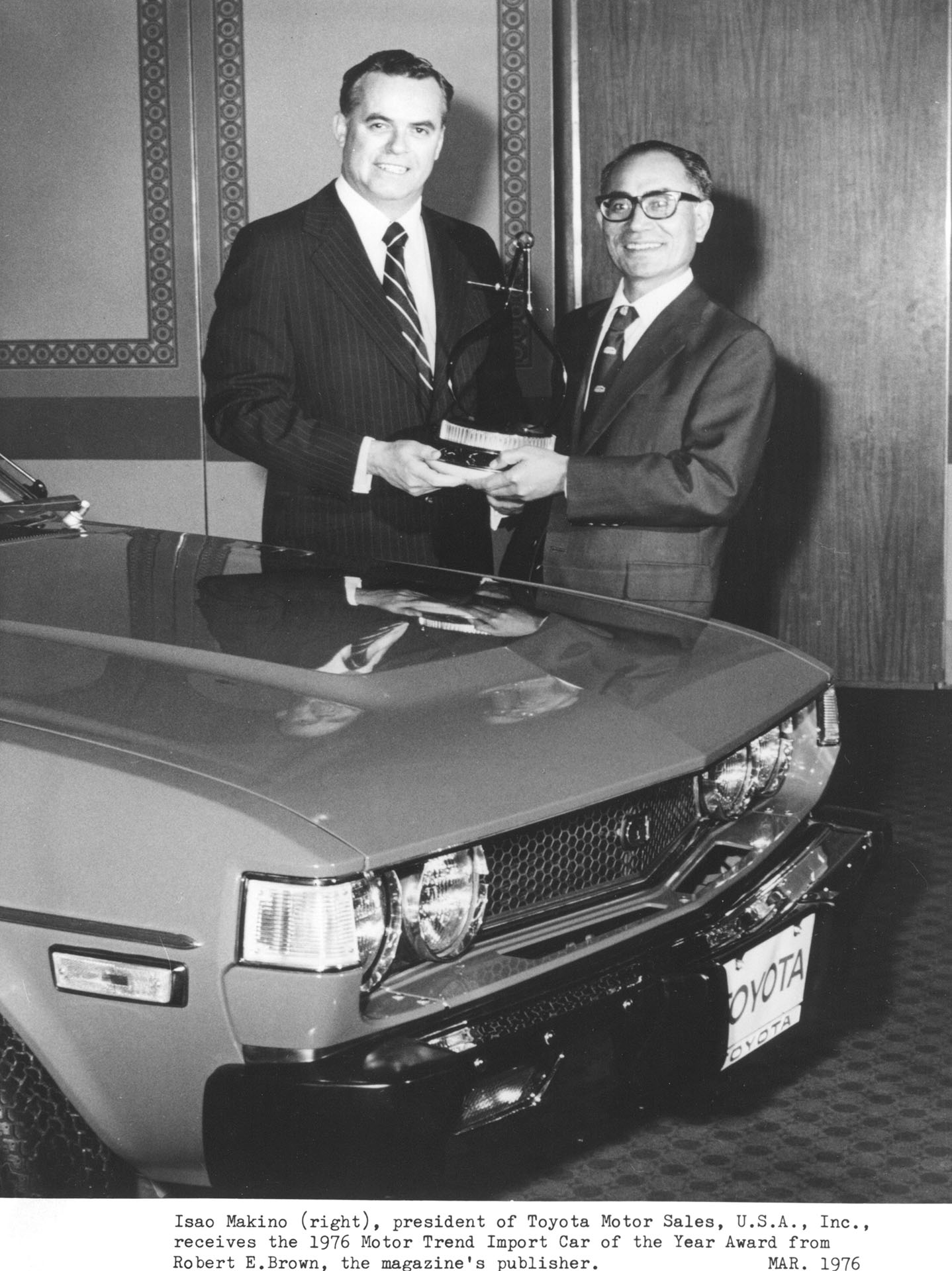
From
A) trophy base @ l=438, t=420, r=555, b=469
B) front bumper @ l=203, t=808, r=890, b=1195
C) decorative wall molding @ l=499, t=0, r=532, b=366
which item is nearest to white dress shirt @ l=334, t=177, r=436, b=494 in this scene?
trophy base @ l=438, t=420, r=555, b=469

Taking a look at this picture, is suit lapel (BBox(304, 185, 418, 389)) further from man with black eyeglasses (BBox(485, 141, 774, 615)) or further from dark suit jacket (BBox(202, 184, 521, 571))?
man with black eyeglasses (BBox(485, 141, 774, 615))

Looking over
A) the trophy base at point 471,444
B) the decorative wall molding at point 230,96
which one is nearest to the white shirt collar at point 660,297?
the trophy base at point 471,444

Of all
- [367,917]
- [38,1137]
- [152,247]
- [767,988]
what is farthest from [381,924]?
[152,247]

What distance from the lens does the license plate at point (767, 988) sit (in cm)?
189

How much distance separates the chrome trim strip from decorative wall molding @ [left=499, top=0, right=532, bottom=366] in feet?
11.7

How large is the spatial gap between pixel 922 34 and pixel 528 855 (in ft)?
12.9

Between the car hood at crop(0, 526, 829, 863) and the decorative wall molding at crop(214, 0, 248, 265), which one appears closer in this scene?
the car hood at crop(0, 526, 829, 863)

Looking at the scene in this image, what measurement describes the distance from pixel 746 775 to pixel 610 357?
50.5 inches

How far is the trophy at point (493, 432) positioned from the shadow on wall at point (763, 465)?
1937 millimetres

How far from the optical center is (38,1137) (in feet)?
5.12

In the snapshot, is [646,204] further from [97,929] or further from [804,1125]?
[97,929]

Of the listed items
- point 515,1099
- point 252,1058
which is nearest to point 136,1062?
point 252,1058

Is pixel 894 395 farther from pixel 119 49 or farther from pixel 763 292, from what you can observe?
pixel 119 49

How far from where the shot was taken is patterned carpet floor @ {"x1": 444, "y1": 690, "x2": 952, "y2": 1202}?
2092 millimetres
